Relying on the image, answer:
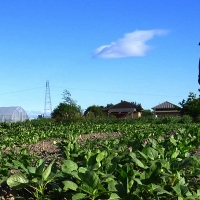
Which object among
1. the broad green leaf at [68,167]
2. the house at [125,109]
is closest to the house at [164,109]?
the house at [125,109]

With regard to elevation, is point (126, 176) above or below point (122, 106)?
below

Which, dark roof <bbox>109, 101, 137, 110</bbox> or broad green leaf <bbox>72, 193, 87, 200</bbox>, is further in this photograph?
dark roof <bbox>109, 101, 137, 110</bbox>

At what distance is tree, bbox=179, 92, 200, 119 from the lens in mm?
39169

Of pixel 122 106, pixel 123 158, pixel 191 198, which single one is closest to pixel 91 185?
pixel 191 198

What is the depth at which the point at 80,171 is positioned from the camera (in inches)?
123

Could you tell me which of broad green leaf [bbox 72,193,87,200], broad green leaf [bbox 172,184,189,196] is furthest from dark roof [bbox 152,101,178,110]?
broad green leaf [bbox 72,193,87,200]

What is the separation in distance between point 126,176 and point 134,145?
5.36 feet

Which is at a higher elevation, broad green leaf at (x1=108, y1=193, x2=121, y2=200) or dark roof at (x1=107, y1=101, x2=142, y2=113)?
dark roof at (x1=107, y1=101, x2=142, y2=113)

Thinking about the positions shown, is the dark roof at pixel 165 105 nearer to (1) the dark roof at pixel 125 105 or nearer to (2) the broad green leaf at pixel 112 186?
(1) the dark roof at pixel 125 105

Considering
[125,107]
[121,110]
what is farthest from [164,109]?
[125,107]

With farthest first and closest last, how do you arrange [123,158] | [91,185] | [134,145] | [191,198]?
[134,145]
[123,158]
[191,198]
[91,185]

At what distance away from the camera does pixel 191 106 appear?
40.1 m

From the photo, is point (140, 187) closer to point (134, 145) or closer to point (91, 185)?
point (91, 185)

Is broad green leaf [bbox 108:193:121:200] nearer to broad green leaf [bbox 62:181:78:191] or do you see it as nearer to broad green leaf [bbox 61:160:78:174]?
broad green leaf [bbox 62:181:78:191]
